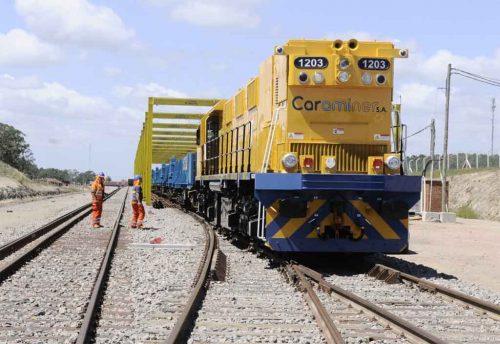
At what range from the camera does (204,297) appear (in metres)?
8.30

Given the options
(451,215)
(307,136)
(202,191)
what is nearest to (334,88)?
(307,136)

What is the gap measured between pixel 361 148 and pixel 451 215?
1835cm

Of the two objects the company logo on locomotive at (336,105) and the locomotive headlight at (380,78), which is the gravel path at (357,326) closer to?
the company logo on locomotive at (336,105)

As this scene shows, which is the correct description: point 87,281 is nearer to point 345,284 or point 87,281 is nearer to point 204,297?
point 204,297

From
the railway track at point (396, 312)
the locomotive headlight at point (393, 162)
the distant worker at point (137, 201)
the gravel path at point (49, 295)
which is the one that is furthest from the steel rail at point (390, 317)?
the distant worker at point (137, 201)

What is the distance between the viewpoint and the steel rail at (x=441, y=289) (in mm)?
7527

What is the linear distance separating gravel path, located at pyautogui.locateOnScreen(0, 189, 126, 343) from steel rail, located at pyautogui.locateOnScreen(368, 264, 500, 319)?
4077 mm

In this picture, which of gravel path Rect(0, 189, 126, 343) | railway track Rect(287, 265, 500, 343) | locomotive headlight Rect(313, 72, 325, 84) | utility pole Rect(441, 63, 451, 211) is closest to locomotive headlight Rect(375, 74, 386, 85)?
locomotive headlight Rect(313, 72, 325, 84)

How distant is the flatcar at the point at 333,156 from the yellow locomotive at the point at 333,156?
15 millimetres

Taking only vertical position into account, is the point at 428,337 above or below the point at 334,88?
below

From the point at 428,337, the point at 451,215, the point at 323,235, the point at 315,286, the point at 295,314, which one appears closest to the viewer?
the point at 428,337

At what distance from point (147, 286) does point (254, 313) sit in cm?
217

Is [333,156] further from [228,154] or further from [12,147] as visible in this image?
[12,147]

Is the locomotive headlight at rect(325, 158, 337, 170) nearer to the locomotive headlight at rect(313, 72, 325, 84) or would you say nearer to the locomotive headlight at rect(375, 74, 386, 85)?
the locomotive headlight at rect(313, 72, 325, 84)
